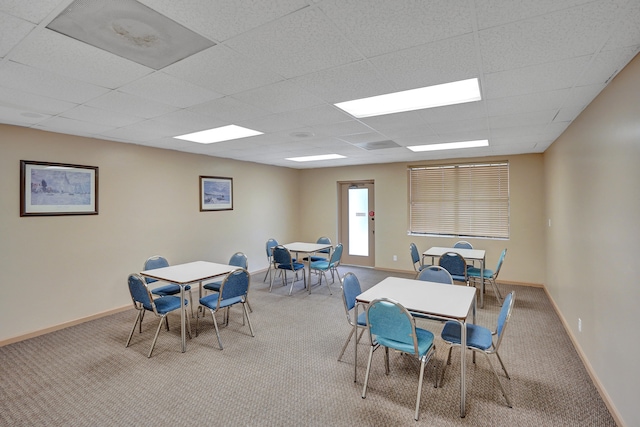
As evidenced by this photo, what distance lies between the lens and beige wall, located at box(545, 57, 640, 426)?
1926 millimetres

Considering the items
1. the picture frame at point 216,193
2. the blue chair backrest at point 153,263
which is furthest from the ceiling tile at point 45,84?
the picture frame at point 216,193

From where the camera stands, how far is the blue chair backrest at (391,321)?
221cm

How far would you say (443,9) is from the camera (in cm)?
143

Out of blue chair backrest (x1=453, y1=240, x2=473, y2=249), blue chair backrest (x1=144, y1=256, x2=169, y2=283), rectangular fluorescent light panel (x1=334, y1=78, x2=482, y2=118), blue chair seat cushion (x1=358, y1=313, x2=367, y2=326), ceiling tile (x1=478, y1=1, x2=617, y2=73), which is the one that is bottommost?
blue chair seat cushion (x1=358, y1=313, x2=367, y2=326)

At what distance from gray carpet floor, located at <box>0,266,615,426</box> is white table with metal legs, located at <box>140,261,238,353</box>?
0.58 metres

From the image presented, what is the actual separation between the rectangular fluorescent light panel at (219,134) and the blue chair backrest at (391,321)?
8.48 feet

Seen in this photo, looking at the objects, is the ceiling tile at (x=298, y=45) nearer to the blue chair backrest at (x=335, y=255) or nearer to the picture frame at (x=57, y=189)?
the picture frame at (x=57, y=189)

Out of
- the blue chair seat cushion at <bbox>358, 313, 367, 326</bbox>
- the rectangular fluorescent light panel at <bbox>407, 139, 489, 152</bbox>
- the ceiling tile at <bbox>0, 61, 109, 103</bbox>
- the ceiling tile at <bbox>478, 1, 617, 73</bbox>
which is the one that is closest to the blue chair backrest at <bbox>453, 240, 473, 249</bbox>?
the rectangular fluorescent light panel at <bbox>407, 139, 489, 152</bbox>

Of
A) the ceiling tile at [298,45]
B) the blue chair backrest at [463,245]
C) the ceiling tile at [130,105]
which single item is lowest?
the blue chair backrest at [463,245]

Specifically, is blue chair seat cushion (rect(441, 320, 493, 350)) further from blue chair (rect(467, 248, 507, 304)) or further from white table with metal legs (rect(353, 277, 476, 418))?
blue chair (rect(467, 248, 507, 304))

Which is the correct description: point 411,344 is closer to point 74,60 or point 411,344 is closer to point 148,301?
point 148,301

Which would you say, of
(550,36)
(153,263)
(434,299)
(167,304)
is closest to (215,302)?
(167,304)

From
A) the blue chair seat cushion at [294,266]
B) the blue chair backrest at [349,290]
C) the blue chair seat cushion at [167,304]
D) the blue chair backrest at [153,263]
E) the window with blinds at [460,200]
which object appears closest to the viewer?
the blue chair backrest at [349,290]

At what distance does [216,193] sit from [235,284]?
9.63 feet
